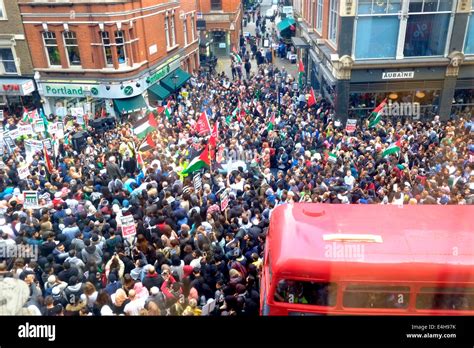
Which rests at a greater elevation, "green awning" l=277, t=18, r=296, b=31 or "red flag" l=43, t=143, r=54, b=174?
"green awning" l=277, t=18, r=296, b=31

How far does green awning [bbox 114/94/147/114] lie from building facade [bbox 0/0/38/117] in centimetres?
573

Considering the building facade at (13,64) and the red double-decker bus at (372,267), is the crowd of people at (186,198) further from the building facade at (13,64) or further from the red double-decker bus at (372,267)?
the building facade at (13,64)

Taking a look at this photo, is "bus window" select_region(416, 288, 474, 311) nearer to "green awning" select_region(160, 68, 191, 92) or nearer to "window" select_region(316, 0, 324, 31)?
"green awning" select_region(160, 68, 191, 92)

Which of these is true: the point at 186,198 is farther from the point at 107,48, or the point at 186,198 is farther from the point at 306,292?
the point at 107,48

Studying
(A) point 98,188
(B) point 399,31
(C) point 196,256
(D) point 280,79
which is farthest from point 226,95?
(C) point 196,256

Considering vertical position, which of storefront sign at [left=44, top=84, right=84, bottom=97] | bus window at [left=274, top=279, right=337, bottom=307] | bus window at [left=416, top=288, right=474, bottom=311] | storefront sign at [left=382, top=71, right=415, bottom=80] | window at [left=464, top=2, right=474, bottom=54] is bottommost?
storefront sign at [left=44, top=84, right=84, bottom=97]

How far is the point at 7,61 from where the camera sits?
2522 cm

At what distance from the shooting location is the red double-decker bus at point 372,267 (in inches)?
245

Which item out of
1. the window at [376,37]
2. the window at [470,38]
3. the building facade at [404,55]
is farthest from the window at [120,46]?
the window at [470,38]

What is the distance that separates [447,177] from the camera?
12648mm

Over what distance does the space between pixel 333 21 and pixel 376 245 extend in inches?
822

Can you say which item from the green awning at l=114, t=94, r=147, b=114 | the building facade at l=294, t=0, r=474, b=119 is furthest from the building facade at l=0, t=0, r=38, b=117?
the building facade at l=294, t=0, r=474, b=119

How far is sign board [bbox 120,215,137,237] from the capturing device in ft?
31.3

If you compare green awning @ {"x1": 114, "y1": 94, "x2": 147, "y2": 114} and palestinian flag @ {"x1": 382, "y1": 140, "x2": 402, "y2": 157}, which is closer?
palestinian flag @ {"x1": 382, "y1": 140, "x2": 402, "y2": 157}
